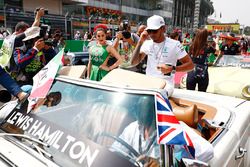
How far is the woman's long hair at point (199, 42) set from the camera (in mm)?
3926

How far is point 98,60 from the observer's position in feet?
13.0

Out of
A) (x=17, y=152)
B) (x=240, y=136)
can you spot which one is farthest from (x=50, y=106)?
(x=240, y=136)

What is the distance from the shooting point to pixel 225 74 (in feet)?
15.3

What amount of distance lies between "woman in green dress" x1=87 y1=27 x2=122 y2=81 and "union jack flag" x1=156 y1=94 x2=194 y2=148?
2513 millimetres

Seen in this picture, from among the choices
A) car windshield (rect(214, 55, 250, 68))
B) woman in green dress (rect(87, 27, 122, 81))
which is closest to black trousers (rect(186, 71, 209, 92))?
woman in green dress (rect(87, 27, 122, 81))

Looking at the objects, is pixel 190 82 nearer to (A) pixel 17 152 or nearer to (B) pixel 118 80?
(B) pixel 118 80

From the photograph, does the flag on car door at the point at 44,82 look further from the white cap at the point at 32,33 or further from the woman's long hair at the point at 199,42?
the woman's long hair at the point at 199,42

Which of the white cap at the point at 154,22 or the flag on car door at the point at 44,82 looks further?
the white cap at the point at 154,22

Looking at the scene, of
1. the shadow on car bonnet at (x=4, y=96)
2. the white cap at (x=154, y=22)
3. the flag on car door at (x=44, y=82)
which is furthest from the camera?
the white cap at (x=154, y=22)

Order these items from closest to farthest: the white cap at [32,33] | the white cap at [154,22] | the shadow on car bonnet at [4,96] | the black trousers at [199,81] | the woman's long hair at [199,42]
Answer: the shadow on car bonnet at [4,96], the white cap at [154,22], the white cap at [32,33], the woman's long hair at [199,42], the black trousers at [199,81]

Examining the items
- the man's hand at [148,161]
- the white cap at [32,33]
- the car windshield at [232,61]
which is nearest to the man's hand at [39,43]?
the white cap at [32,33]

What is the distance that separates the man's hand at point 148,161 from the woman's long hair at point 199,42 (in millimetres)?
2991

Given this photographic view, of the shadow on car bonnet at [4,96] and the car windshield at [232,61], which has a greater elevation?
the car windshield at [232,61]

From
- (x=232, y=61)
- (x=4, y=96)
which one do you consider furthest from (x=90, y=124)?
(x=232, y=61)
